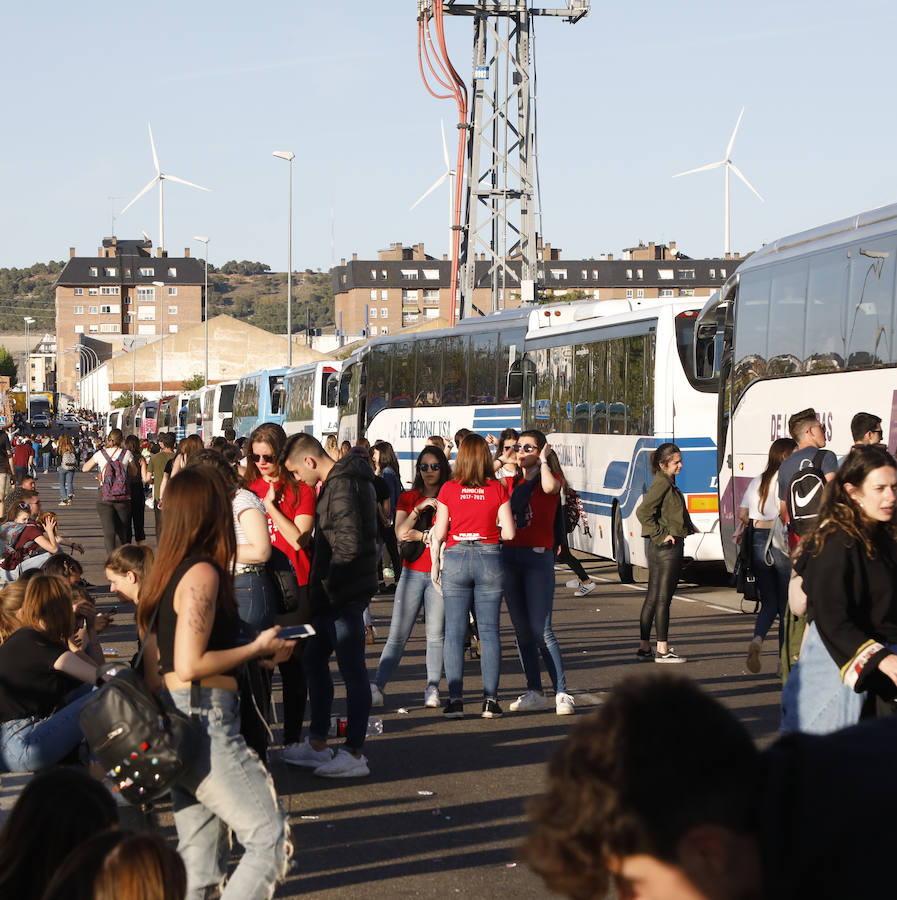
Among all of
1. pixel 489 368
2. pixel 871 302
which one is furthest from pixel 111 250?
pixel 871 302

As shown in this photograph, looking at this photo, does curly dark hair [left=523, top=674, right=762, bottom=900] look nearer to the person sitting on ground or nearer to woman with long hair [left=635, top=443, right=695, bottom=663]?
the person sitting on ground

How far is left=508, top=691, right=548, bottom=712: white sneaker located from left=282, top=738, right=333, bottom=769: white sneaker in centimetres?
206

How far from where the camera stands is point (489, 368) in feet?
88.2

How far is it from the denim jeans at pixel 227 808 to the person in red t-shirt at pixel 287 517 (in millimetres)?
3532

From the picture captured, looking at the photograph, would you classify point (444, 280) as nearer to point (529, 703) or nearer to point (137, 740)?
point (529, 703)

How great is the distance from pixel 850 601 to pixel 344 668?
3.60 meters

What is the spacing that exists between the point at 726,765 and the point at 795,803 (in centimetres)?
10

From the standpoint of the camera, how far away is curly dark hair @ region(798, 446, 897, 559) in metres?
5.39

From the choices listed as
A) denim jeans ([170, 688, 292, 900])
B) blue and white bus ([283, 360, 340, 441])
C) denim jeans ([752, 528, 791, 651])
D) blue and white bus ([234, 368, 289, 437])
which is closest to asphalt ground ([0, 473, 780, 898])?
denim jeans ([752, 528, 791, 651])

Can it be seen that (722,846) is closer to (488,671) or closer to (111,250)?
(488,671)

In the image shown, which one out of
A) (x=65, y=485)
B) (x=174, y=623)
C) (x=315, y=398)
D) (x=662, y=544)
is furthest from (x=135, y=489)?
(x=315, y=398)

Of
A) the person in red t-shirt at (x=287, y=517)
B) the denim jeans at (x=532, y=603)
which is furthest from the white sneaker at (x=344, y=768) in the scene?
the denim jeans at (x=532, y=603)

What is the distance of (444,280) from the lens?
6609 inches

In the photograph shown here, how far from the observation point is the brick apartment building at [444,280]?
156250mm
